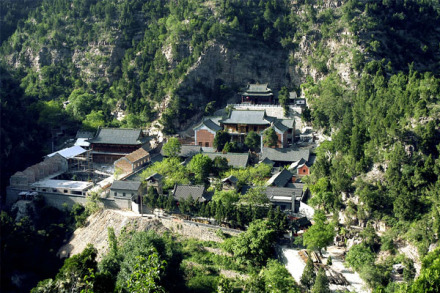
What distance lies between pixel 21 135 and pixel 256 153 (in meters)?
23.0

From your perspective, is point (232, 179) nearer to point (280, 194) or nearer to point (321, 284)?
point (280, 194)

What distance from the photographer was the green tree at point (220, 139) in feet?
153

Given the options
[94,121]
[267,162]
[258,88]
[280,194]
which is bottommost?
[280,194]

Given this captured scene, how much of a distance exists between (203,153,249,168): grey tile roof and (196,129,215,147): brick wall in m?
4.51

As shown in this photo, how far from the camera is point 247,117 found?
4912cm

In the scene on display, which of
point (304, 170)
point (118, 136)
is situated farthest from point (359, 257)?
point (118, 136)

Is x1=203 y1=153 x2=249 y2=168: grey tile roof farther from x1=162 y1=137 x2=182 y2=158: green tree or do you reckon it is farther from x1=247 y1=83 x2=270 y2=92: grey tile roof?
x1=247 y1=83 x2=270 y2=92: grey tile roof

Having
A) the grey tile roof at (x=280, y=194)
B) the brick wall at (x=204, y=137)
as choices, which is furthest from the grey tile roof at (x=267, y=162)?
the brick wall at (x=204, y=137)

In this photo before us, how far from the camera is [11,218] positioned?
121 ft

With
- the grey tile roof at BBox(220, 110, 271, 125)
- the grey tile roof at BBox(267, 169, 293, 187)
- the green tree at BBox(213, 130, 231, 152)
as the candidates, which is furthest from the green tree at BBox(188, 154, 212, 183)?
the grey tile roof at BBox(220, 110, 271, 125)

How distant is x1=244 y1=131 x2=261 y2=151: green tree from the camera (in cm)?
4631

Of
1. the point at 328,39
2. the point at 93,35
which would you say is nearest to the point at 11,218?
the point at 93,35

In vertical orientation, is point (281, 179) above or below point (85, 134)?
below

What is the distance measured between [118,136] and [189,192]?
14409 mm
